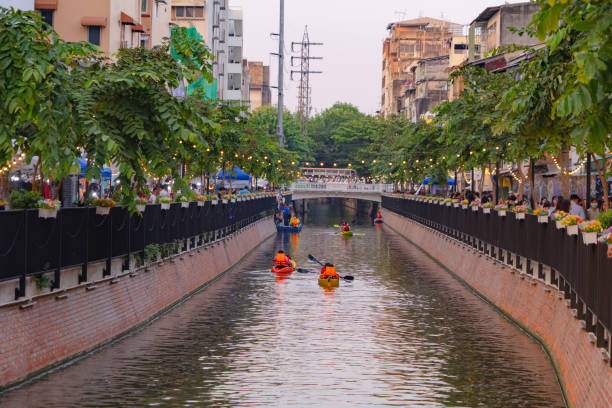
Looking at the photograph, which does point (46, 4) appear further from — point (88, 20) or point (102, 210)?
point (102, 210)

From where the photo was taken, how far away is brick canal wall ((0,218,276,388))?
15266mm

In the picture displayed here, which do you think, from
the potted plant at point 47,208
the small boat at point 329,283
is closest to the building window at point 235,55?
the small boat at point 329,283

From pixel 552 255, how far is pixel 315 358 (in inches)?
208

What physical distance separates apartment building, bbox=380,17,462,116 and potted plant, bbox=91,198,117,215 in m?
139

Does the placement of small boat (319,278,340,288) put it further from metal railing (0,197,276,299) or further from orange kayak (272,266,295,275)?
metal railing (0,197,276,299)

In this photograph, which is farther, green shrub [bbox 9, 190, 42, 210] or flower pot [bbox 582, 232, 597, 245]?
green shrub [bbox 9, 190, 42, 210]

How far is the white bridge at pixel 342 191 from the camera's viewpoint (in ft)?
384

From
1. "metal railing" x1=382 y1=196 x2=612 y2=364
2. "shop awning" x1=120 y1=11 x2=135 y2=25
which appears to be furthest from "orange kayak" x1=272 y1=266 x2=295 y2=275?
"shop awning" x1=120 y1=11 x2=135 y2=25

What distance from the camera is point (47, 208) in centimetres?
1722

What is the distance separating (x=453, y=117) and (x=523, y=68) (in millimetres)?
18939

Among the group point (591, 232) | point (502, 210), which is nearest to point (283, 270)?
point (502, 210)

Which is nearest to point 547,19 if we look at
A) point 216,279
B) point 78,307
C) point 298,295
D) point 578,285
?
point 578,285

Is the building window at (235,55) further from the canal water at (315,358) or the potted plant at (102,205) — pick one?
the potted plant at (102,205)

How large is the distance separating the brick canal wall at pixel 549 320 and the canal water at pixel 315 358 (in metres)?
0.40
